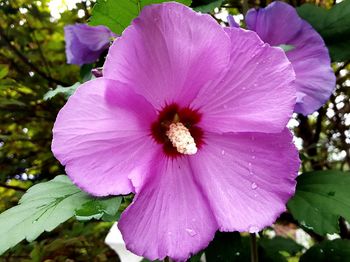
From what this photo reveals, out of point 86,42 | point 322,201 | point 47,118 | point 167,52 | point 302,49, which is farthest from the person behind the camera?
point 47,118

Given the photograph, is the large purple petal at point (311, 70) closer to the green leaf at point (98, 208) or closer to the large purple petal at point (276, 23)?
the large purple petal at point (276, 23)

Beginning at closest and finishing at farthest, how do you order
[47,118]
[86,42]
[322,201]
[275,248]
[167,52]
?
1. [167,52]
2. [322,201]
3. [86,42]
4. [275,248]
5. [47,118]

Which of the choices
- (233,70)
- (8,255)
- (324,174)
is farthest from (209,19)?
(8,255)

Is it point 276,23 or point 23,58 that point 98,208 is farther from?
point 23,58

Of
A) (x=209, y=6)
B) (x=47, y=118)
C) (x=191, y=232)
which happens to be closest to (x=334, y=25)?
(x=209, y=6)

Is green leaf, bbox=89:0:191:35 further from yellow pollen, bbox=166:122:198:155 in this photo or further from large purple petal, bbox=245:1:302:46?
large purple petal, bbox=245:1:302:46

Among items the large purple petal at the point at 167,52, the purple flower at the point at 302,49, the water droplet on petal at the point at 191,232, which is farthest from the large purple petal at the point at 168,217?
the purple flower at the point at 302,49

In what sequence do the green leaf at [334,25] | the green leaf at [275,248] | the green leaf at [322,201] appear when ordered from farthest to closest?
the green leaf at [275,248], the green leaf at [334,25], the green leaf at [322,201]
